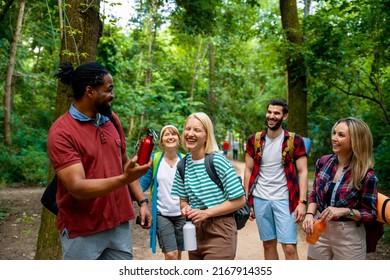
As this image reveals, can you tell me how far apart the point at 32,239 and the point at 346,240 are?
20.5 feet

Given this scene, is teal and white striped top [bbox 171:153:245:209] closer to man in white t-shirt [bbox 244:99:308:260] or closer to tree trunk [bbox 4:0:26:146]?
man in white t-shirt [bbox 244:99:308:260]

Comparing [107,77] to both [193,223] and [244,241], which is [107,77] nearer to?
[193,223]

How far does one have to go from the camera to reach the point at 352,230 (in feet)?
11.9

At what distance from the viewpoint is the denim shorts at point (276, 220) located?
16.3 feet

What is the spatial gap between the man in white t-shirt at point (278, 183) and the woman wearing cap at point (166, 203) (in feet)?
3.03

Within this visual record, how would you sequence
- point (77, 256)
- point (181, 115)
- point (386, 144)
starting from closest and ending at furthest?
1. point (77, 256)
2. point (386, 144)
3. point (181, 115)

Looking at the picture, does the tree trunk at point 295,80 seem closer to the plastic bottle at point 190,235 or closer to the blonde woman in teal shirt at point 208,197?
the blonde woman in teal shirt at point 208,197

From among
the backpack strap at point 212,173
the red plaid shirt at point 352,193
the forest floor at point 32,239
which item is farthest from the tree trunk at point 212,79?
the backpack strap at point 212,173

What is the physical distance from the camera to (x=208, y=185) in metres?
3.56

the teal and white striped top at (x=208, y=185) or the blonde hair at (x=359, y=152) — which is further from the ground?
the blonde hair at (x=359, y=152)

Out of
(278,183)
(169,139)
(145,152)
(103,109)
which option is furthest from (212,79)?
(145,152)

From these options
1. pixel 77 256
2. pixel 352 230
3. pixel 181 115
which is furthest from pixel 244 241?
pixel 181 115

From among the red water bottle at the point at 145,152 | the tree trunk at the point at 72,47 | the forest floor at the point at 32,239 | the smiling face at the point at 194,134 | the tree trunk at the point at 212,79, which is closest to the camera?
the red water bottle at the point at 145,152
